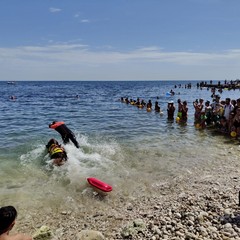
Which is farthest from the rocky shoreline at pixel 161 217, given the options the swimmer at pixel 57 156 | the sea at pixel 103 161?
the swimmer at pixel 57 156

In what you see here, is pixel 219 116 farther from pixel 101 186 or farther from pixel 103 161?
pixel 101 186

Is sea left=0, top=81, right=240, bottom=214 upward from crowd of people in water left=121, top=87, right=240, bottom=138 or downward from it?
downward

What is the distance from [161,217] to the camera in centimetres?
632

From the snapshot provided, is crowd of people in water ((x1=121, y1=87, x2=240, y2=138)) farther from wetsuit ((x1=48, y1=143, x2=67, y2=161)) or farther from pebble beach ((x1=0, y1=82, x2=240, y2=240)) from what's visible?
wetsuit ((x1=48, y1=143, x2=67, y2=161))

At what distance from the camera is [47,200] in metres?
7.86

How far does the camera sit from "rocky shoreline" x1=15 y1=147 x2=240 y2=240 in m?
5.70

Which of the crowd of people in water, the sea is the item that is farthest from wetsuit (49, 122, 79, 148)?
the crowd of people in water

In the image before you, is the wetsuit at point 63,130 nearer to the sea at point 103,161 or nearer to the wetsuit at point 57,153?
the sea at point 103,161

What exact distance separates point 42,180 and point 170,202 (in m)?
4.34

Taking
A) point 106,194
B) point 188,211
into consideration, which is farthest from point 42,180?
point 188,211

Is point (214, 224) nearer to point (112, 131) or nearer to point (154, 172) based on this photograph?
point (154, 172)

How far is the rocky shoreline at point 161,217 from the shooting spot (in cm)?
570

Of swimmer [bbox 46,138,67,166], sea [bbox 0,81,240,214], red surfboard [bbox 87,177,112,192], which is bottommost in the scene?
sea [bbox 0,81,240,214]

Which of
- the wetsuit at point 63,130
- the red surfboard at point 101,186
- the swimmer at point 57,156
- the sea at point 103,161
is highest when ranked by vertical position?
the wetsuit at point 63,130
